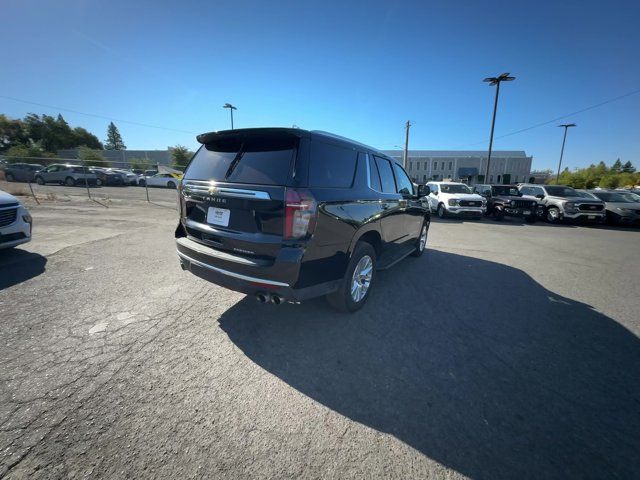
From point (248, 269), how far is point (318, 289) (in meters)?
0.71

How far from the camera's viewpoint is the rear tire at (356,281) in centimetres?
316

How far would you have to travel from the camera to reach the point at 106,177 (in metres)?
23.8

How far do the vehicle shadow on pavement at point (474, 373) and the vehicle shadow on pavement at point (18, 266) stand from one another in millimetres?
3363

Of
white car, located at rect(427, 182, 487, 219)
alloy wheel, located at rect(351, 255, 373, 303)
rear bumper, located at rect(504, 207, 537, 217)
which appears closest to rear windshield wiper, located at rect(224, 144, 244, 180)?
alloy wheel, located at rect(351, 255, 373, 303)

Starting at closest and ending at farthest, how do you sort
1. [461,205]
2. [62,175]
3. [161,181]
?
1. [461,205]
2. [62,175]
3. [161,181]

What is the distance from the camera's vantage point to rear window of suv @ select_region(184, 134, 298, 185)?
257cm

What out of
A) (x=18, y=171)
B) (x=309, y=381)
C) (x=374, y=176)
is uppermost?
(x=18, y=171)

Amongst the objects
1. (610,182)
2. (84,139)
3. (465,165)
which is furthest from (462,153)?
(84,139)

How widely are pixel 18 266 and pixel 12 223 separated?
0.80m

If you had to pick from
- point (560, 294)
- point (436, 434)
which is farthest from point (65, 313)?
point (560, 294)

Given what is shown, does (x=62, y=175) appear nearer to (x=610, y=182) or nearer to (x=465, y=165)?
(x=465, y=165)

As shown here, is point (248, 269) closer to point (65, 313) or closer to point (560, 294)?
point (65, 313)

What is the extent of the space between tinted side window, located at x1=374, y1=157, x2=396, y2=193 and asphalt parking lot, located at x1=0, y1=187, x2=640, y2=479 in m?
1.58

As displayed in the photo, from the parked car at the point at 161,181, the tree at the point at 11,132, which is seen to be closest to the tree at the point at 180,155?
the parked car at the point at 161,181
